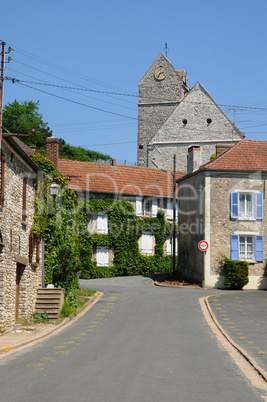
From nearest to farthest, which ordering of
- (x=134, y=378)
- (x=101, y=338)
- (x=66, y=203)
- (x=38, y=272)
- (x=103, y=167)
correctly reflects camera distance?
(x=134, y=378) < (x=101, y=338) < (x=38, y=272) < (x=66, y=203) < (x=103, y=167)

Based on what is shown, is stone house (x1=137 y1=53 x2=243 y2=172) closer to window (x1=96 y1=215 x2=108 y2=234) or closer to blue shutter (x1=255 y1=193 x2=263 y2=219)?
window (x1=96 y1=215 x2=108 y2=234)

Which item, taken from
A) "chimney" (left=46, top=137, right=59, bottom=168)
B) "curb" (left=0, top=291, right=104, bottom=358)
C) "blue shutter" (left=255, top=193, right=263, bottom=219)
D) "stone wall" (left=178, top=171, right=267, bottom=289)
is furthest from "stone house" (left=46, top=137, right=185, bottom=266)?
"curb" (left=0, top=291, right=104, bottom=358)

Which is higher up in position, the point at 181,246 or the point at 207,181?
the point at 207,181

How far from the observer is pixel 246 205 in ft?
120

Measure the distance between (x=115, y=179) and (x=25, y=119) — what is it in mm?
27401

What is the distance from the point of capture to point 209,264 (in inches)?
1393

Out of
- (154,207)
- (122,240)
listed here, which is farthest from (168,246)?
(122,240)

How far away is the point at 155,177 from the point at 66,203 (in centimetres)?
2358

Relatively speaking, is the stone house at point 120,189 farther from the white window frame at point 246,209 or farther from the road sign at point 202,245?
the white window frame at point 246,209

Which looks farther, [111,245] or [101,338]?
[111,245]

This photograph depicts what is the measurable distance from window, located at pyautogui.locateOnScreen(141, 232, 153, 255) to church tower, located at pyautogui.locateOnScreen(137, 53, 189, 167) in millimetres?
28180

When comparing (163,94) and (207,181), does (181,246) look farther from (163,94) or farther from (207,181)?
(163,94)

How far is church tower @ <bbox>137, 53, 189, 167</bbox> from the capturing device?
242 ft

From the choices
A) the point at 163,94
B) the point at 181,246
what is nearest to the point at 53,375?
the point at 181,246
